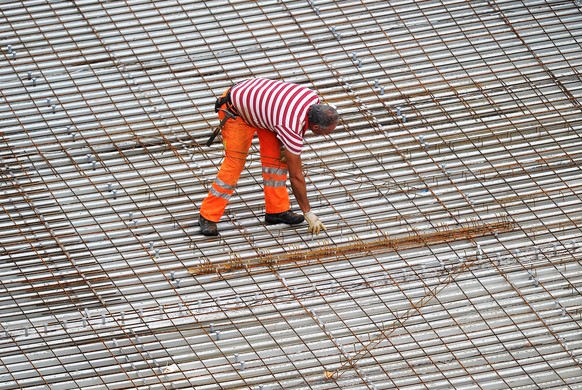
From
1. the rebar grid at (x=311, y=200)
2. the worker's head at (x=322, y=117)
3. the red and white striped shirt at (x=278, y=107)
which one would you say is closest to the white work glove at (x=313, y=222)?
the rebar grid at (x=311, y=200)

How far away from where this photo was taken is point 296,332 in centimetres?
624

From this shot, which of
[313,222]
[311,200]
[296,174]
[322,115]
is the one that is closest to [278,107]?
[322,115]

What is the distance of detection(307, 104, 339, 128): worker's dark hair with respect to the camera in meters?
6.42

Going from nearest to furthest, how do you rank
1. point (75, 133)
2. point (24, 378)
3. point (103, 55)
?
1. point (24, 378)
2. point (75, 133)
3. point (103, 55)

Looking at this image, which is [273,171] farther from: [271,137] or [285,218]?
A: [285,218]

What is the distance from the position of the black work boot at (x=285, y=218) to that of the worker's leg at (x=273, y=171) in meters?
0.06

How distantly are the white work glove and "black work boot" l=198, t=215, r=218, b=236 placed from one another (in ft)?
2.14

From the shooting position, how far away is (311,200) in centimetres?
716

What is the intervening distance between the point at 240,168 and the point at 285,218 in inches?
19.7

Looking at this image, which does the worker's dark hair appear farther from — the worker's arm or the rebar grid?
the rebar grid

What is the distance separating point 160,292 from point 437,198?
2128mm

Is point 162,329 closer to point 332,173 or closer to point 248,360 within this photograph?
point 248,360

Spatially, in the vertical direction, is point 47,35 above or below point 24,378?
above

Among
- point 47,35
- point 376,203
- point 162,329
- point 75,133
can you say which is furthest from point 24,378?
point 47,35
